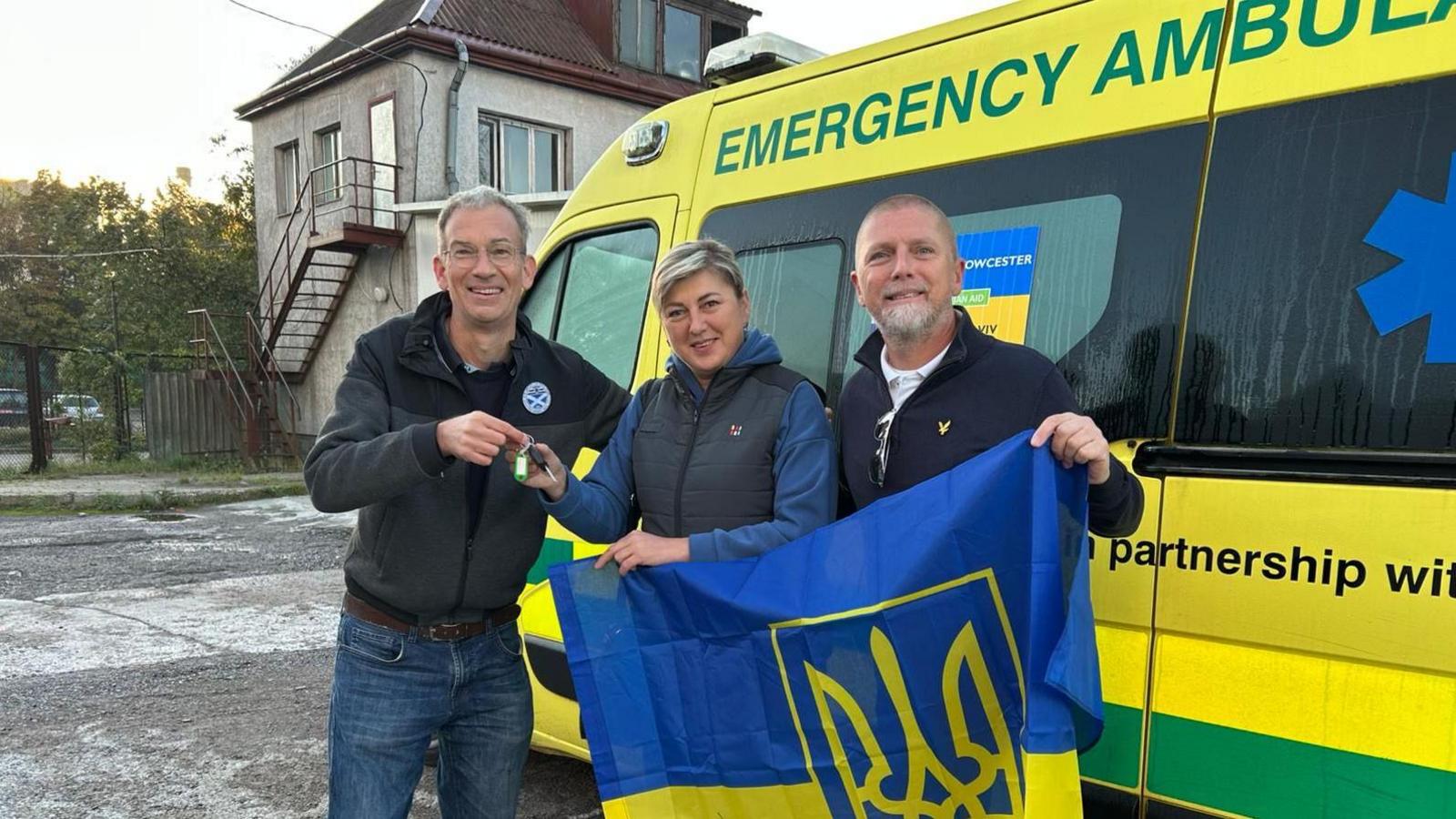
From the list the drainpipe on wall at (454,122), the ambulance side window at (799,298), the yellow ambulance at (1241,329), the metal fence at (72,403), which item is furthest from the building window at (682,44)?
the yellow ambulance at (1241,329)

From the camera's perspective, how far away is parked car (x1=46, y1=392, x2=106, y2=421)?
15.0 meters

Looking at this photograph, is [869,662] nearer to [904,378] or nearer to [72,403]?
[904,378]

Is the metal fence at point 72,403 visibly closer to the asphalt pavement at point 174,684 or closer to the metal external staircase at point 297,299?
the metal external staircase at point 297,299

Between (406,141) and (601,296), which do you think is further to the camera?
(406,141)

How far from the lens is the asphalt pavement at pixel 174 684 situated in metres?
3.64

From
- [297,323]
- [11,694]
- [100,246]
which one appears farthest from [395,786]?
[100,246]

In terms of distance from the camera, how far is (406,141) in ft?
47.3

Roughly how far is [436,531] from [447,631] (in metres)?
0.23

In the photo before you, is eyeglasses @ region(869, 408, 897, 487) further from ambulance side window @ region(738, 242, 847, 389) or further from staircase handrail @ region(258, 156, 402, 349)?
staircase handrail @ region(258, 156, 402, 349)

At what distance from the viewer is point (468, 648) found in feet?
7.09

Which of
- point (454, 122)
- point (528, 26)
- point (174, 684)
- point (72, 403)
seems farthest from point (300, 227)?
point (174, 684)

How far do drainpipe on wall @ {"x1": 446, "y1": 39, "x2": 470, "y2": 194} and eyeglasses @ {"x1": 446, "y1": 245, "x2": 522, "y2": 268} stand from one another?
1309 centimetres

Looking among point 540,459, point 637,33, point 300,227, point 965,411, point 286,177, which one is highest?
point 637,33

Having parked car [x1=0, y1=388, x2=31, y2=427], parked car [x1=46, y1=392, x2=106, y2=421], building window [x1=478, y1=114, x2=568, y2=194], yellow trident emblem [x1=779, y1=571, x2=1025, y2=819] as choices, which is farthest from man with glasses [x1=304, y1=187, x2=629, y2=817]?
parked car [x1=46, y1=392, x2=106, y2=421]
